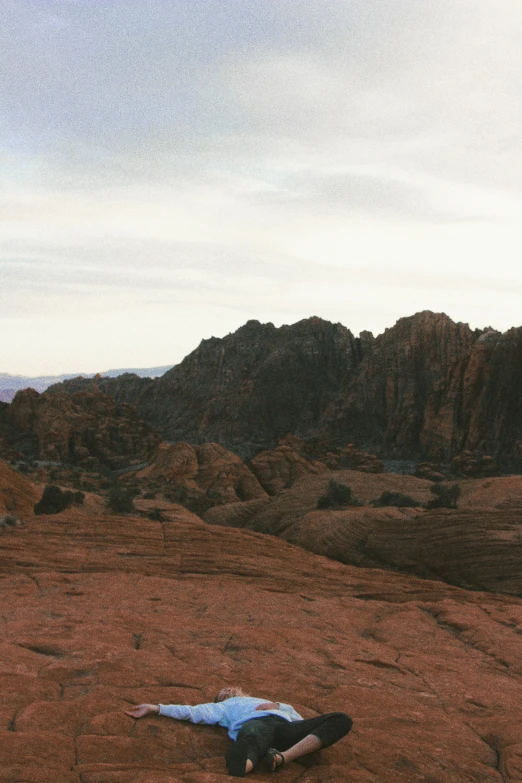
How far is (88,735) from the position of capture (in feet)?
18.4

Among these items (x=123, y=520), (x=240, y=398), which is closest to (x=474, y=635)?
(x=123, y=520)

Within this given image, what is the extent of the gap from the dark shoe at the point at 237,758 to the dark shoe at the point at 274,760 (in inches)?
10.2

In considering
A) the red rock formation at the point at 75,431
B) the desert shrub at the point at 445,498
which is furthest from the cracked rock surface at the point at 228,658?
the red rock formation at the point at 75,431

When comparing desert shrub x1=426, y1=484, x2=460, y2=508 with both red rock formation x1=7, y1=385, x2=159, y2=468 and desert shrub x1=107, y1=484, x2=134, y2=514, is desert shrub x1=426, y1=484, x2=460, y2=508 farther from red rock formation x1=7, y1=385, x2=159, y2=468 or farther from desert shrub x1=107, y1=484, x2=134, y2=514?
red rock formation x1=7, y1=385, x2=159, y2=468

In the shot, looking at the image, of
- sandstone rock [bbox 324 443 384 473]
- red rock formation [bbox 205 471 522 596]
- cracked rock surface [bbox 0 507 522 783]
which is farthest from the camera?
sandstone rock [bbox 324 443 384 473]

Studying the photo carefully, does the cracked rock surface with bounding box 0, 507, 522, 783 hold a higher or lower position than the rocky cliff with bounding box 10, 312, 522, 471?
lower

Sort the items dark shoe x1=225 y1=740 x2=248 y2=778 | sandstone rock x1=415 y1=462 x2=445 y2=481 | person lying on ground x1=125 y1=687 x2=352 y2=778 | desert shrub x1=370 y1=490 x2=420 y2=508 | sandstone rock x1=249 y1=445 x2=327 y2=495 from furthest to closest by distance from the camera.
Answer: sandstone rock x1=415 y1=462 x2=445 y2=481 → sandstone rock x1=249 y1=445 x2=327 y2=495 → desert shrub x1=370 y1=490 x2=420 y2=508 → person lying on ground x1=125 y1=687 x2=352 y2=778 → dark shoe x1=225 y1=740 x2=248 y2=778

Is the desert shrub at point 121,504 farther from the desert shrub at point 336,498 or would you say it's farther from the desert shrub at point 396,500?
the desert shrub at point 396,500

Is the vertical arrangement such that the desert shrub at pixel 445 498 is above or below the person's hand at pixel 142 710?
below

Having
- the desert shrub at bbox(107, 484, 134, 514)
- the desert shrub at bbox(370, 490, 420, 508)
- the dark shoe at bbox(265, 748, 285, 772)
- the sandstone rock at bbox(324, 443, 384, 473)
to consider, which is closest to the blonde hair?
the dark shoe at bbox(265, 748, 285, 772)

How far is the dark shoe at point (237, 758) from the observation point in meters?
5.17

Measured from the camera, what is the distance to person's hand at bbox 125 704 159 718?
236 inches

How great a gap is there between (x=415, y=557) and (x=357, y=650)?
33.5 ft

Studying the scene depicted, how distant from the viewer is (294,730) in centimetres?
577
